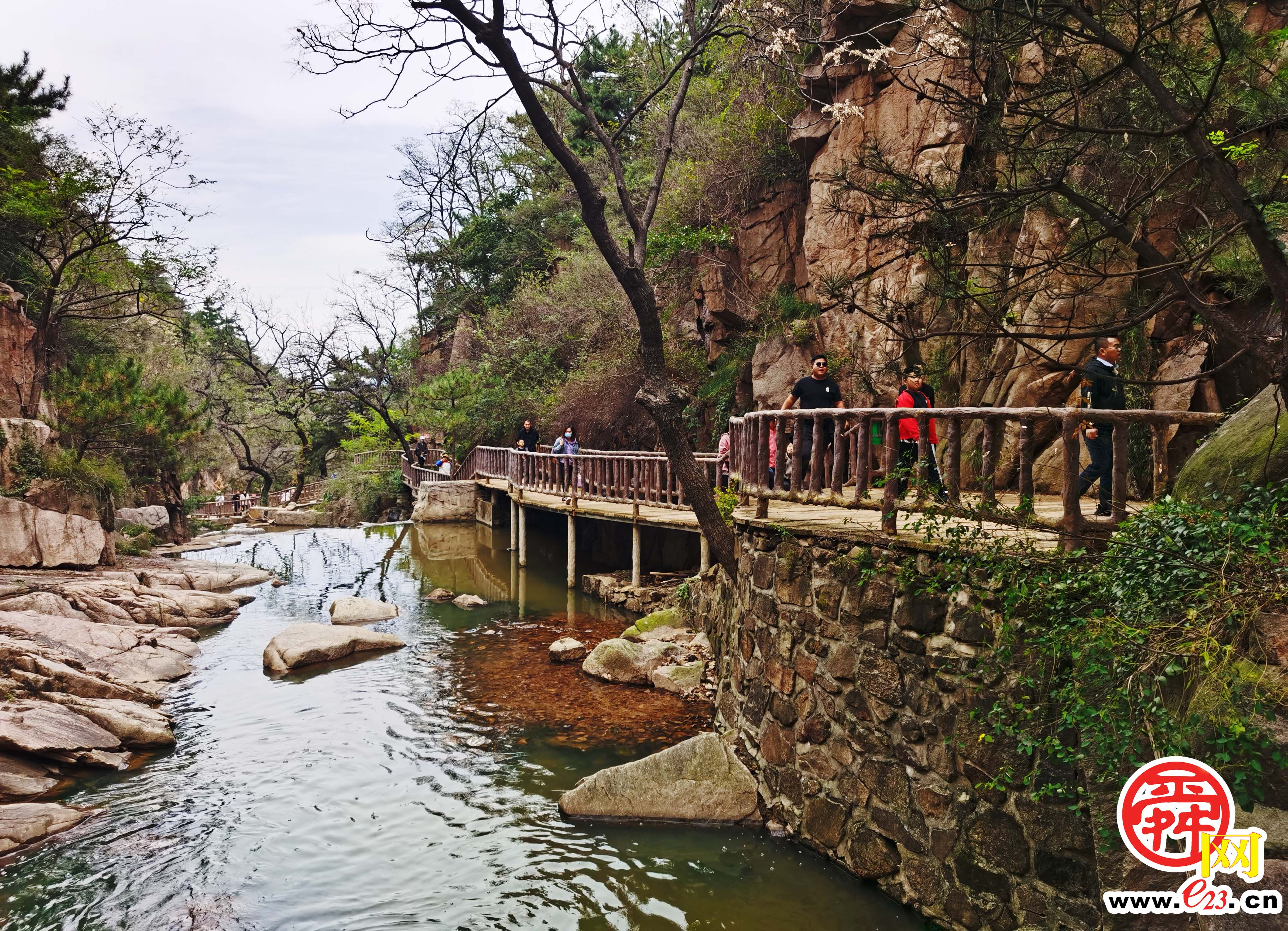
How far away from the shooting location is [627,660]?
1098 cm

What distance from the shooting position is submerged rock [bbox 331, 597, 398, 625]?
51.4 feet

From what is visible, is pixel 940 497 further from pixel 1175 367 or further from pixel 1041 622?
pixel 1175 367

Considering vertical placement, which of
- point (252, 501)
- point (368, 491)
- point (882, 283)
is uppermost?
point (882, 283)

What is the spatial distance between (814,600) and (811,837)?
1.96 m

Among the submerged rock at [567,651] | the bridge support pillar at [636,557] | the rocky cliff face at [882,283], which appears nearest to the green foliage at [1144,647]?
the rocky cliff face at [882,283]

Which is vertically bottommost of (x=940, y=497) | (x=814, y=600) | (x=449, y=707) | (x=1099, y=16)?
(x=449, y=707)

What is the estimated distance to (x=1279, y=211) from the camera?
20.2 feet

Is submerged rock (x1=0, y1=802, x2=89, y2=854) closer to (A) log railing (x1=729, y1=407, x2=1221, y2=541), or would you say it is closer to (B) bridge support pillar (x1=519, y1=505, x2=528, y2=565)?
(A) log railing (x1=729, y1=407, x2=1221, y2=541)

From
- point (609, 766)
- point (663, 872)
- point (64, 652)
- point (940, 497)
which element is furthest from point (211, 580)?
point (940, 497)

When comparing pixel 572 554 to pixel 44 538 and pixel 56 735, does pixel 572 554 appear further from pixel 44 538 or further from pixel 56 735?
pixel 44 538

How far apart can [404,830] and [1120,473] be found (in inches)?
262

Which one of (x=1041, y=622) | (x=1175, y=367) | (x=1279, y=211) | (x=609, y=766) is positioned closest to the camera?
(x=1041, y=622)

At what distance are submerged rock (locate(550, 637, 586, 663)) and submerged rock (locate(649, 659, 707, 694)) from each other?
189 cm

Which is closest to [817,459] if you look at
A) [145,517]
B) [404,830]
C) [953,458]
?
[953,458]
